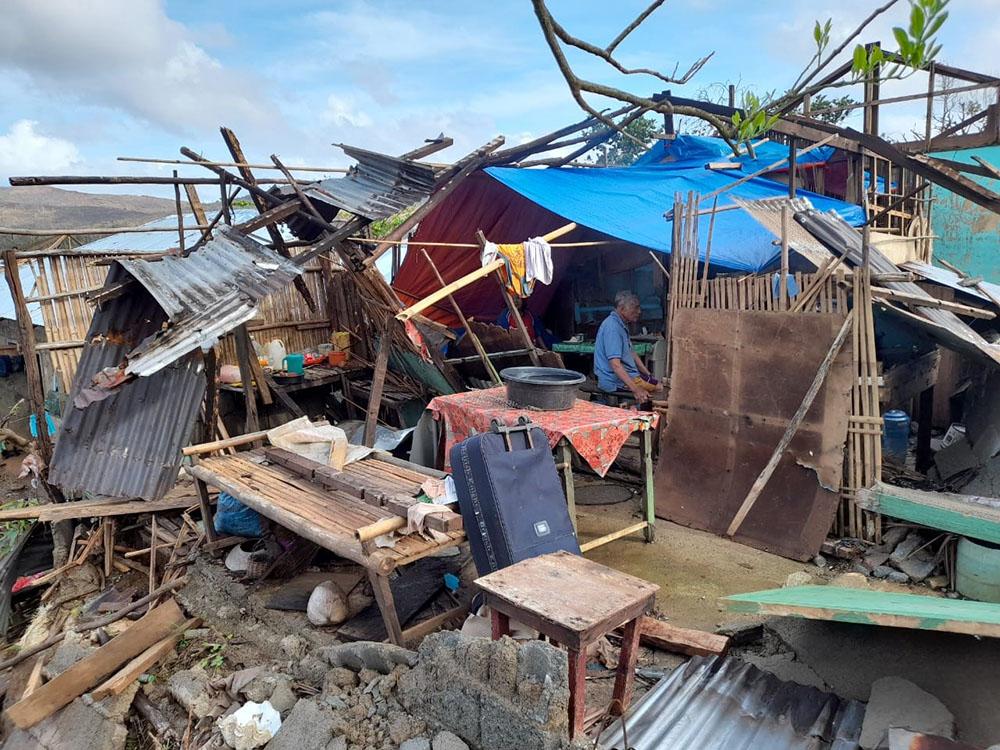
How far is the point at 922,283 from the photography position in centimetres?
697

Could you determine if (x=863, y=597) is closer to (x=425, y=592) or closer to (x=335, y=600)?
(x=425, y=592)

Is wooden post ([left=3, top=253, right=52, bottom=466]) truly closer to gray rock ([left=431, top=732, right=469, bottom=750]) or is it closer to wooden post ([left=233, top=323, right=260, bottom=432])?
wooden post ([left=233, top=323, right=260, bottom=432])

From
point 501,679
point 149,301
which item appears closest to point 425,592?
point 501,679

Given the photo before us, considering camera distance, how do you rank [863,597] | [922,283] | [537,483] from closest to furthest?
[863,597] → [537,483] → [922,283]

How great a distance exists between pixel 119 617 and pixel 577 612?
4.09m

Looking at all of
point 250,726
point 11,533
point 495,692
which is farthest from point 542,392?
point 11,533

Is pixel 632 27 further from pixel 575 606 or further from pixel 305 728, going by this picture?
pixel 305 728

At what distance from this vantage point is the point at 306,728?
2955mm

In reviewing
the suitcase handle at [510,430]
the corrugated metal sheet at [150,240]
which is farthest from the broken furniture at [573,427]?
the corrugated metal sheet at [150,240]

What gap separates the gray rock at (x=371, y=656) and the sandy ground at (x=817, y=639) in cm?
183

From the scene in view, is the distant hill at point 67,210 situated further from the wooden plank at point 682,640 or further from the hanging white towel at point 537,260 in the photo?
the wooden plank at point 682,640

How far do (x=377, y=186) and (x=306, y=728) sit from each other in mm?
5411

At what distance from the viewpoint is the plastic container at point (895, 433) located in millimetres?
7332

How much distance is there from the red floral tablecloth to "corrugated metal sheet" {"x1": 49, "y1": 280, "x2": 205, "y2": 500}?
7.71ft
